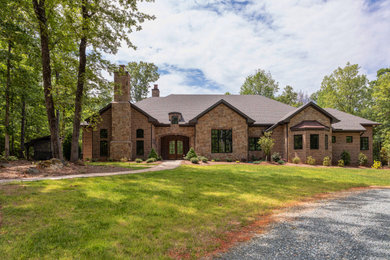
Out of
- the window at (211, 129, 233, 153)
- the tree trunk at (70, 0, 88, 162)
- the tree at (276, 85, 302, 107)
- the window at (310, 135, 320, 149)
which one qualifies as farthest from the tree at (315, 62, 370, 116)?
the tree trunk at (70, 0, 88, 162)

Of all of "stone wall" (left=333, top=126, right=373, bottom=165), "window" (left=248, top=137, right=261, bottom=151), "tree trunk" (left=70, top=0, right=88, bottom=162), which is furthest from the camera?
"window" (left=248, top=137, right=261, bottom=151)

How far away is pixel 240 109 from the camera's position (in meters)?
23.8

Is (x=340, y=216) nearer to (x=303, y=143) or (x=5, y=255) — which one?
(x=5, y=255)

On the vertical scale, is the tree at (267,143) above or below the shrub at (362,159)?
above

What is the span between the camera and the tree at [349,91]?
107ft

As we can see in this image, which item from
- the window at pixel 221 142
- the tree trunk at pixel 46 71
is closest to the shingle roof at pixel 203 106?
the window at pixel 221 142

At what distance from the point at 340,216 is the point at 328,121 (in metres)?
17.4

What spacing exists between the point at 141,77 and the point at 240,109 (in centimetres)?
2536

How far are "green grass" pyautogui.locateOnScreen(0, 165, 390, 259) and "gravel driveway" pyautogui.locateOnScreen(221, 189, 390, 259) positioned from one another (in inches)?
29.1

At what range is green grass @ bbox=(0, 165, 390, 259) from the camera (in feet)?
11.2

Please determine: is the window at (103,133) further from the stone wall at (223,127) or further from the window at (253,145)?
the window at (253,145)

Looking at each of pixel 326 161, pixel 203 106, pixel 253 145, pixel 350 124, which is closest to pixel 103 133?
pixel 203 106

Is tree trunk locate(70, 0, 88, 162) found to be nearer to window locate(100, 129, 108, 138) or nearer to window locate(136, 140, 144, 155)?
window locate(100, 129, 108, 138)

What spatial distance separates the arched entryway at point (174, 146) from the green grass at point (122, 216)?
14131 millimetres
